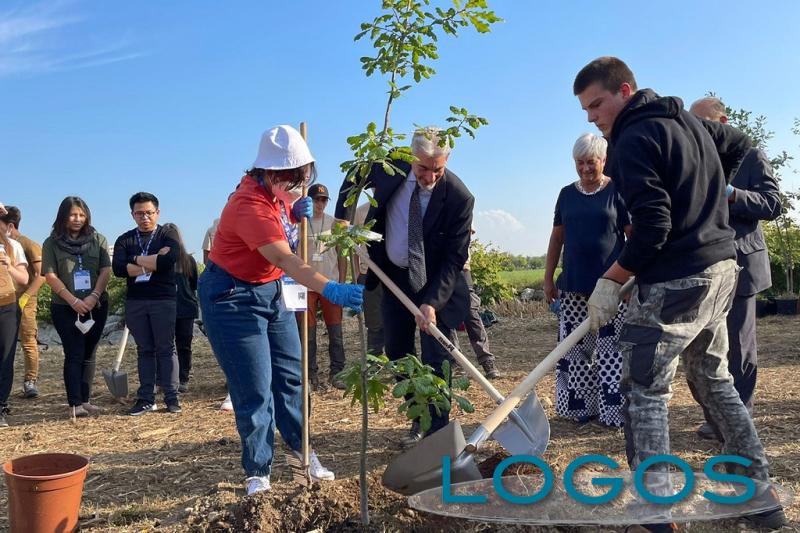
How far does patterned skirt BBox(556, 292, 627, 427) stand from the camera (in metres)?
4.61

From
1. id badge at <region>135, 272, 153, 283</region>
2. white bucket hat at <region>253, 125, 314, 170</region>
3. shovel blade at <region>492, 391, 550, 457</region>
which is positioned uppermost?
white bucket hat at <region>253, 125, 314, 170</region>

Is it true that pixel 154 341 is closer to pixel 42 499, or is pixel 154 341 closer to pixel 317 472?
pixel 317 472

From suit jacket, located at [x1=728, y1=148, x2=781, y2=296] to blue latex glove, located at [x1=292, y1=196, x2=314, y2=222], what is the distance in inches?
91.3

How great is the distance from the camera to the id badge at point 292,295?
336 centimetres

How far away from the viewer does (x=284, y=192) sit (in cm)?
312

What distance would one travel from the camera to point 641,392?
2.70m

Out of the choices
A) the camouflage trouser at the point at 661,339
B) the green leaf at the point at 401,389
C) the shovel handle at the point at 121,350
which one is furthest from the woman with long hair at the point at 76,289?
the camouflage trouser at the point at 661,339

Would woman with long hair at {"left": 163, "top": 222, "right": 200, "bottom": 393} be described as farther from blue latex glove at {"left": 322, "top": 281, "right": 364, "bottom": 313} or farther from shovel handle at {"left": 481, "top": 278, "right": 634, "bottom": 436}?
shovel handle at {"left": 481, "top": 278, "right": 634, "bottom": 436}

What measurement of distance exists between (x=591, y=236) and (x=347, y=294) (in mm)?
2257

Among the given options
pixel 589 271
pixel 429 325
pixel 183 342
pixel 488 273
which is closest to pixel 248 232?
pixel 429 325

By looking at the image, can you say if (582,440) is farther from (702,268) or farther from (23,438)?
(23,438)

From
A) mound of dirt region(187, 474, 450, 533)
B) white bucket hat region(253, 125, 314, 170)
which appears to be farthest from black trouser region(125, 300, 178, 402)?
white bucket hat region(253, 125, 314, 170)

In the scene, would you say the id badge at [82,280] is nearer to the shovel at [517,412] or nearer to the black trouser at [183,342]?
the black trouser at [183,342]

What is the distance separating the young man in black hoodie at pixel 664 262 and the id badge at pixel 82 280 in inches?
178
